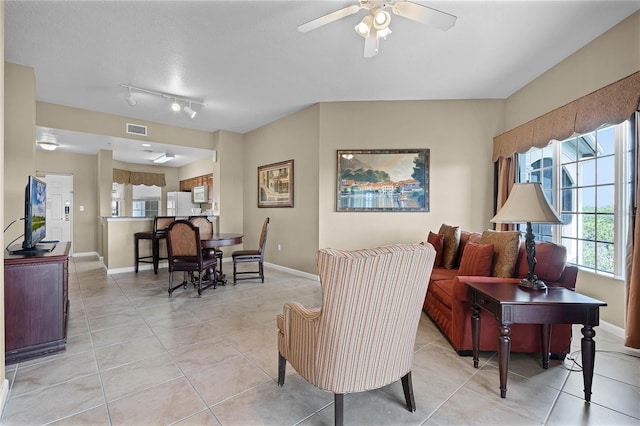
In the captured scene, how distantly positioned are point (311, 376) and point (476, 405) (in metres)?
0.98

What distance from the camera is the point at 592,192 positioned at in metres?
2.96

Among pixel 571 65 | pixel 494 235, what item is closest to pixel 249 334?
pixel 494 235

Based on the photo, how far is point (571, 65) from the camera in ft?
9.87

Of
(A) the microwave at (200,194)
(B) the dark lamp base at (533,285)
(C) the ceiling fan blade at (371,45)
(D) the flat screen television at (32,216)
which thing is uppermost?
(C) the ceiling fan blade at (371,45)

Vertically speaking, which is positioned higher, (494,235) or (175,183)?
(175,183)

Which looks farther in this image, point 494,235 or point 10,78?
point 10,78

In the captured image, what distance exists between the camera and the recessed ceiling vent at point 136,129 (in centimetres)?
502

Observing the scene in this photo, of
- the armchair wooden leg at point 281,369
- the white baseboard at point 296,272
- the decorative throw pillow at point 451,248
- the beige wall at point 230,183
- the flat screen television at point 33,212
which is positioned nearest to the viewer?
the armchair wooden leg at point 281,369

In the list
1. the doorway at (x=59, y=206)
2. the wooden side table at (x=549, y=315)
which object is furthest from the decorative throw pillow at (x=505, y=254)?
the doorway at (x=59, y=206)

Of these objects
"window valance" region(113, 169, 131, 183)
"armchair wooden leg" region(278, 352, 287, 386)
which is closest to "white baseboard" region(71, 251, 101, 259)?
"window valance" region(113, 169, 131, 183)

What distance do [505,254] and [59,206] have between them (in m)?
8.44

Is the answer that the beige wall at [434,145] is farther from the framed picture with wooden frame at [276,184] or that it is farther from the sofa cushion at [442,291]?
the sofa cushion at [442,291]

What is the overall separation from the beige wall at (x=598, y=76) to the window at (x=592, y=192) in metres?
0.19

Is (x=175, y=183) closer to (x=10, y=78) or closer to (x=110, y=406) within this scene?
(x=10, y=78)
